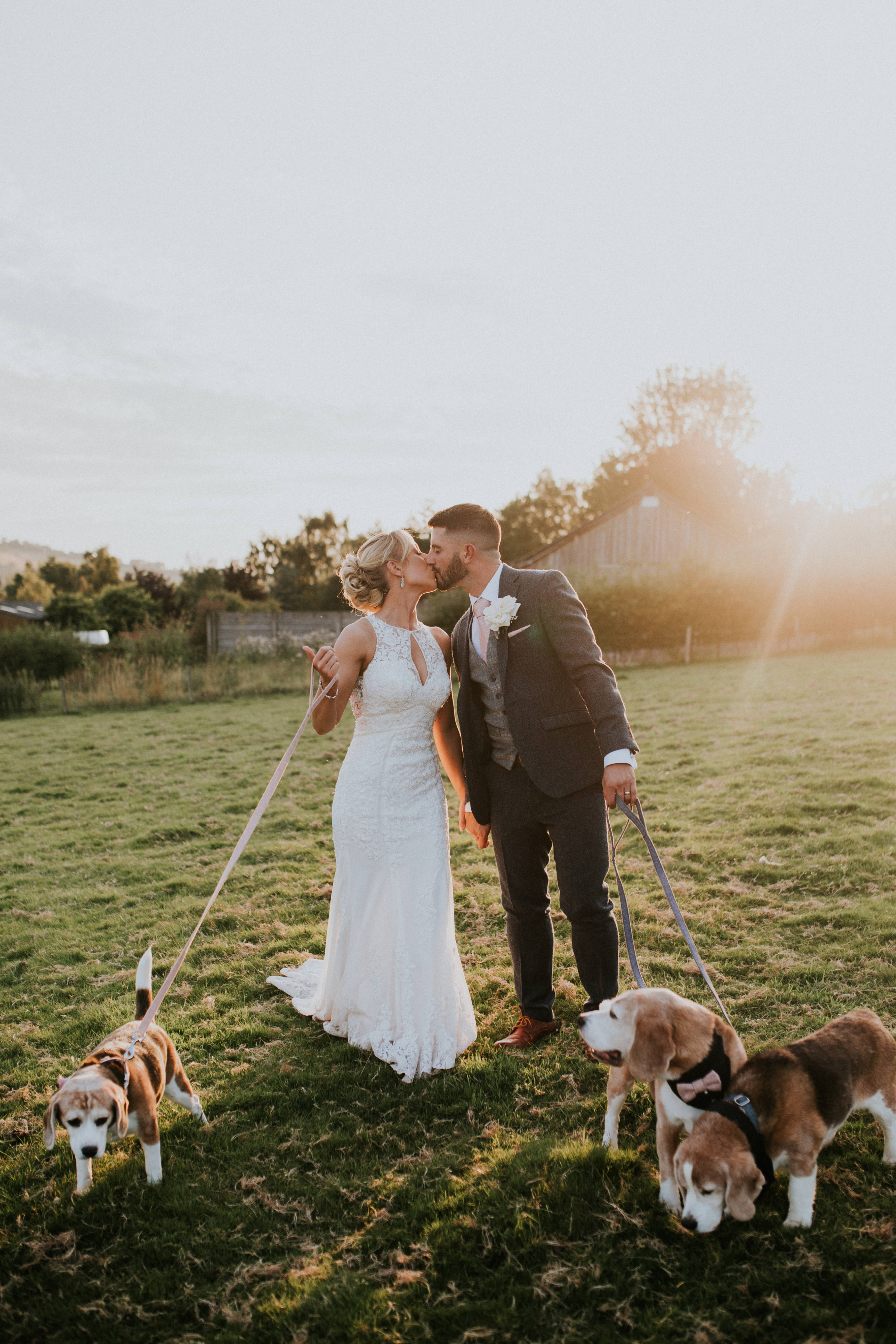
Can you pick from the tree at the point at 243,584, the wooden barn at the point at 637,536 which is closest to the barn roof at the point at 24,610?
the tree at the point at 243,584

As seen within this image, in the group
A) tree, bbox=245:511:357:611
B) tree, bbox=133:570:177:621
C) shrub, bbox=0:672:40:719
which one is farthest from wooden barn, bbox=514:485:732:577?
tree, bbox=133:570:177:621

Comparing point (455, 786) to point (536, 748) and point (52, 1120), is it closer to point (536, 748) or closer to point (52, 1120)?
point (536, 748)

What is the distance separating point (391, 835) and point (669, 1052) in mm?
1716

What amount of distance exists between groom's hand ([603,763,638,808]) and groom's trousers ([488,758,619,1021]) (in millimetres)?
220

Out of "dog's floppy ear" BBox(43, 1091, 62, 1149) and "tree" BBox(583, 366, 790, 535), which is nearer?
"dog's floppy ear" BBox(43, 1091, 62, 1149)

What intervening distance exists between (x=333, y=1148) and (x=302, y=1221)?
1.34 ft

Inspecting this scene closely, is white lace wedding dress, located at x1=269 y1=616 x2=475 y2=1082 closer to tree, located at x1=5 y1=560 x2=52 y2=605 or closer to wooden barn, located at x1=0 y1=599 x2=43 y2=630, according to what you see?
wooden barn, located at x1=0 y1=599 x2=43 y2=630

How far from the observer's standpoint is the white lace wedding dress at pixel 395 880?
3.73 metres

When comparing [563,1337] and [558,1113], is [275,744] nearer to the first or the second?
[558,1113]

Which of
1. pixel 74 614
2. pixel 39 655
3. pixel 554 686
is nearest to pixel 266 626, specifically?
pixel 39 655

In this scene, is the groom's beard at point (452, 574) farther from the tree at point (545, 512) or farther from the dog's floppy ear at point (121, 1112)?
the tree at point (545, 512)

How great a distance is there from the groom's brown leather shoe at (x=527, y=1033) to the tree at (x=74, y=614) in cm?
2891

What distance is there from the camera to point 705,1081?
2.43m

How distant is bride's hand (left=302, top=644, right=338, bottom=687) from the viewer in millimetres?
3562
